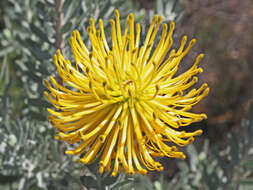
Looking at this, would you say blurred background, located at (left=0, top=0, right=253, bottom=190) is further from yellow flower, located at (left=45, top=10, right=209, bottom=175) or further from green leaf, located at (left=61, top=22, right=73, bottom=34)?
yellow flower, located at (left=45, top=10, right=209, bottom=175)

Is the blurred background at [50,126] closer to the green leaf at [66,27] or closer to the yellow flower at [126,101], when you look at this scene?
the green leaf at [66,27]

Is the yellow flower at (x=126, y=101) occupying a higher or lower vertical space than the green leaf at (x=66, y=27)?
lower

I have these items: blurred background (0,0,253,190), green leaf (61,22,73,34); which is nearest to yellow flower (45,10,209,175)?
blurred background (0,0,253,190)

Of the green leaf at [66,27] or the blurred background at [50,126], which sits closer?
the green leaf at [66,27]

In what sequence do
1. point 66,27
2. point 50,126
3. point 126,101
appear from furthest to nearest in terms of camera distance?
point 50,126 → point 66,27 → point 126,101

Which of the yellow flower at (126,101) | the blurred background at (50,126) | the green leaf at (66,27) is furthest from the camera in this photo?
the blurred background at (50,126)

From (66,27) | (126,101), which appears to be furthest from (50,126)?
(126,101)

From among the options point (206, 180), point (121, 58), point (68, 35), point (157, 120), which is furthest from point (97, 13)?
point (206, 180)

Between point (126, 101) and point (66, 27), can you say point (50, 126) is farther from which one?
point (126, 101)

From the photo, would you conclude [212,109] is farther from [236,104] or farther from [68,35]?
[68,35]

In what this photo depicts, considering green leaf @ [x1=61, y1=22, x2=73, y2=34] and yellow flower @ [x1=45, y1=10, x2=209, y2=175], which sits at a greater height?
green leaf @ [x1=61, y1=22, x2=73, y2=34]

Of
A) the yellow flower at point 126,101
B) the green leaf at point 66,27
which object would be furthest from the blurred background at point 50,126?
the yellow flower at point 126,101
